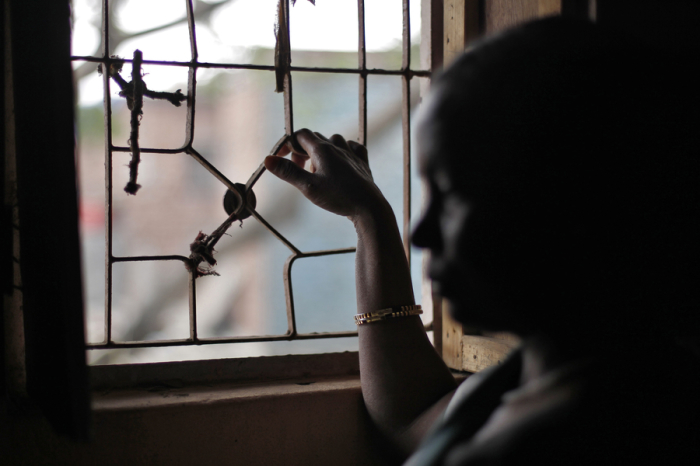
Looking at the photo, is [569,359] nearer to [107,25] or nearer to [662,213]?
[662,213]

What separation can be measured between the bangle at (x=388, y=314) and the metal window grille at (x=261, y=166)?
0.78 ft

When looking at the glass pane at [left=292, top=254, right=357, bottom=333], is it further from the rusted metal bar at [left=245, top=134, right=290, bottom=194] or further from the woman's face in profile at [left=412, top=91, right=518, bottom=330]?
the woman's face in profile at [left=412, top=91, right=518, bottom=330]

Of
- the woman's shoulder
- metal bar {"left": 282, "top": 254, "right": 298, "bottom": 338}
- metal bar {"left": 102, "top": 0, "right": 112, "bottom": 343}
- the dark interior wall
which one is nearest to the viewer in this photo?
the woman's shoulder

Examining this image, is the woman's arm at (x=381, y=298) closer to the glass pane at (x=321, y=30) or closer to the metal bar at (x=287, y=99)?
the metal bar at (x=287, y=99)

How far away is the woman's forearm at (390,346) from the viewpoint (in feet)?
2.70

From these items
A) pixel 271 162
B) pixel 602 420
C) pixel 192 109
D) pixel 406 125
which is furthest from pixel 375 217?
pixel 602 420

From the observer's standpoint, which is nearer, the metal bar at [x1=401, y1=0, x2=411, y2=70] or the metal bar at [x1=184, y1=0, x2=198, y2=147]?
the metal bar at [x1=184, y1=0, x2=198, y2=147]

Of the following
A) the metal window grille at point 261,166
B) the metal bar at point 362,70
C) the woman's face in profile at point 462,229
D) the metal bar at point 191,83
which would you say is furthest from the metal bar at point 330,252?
the woman's face in profile at point 462,229

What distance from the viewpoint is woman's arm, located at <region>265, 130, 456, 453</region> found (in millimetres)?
826

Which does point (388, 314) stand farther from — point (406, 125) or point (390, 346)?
point (406, 125)

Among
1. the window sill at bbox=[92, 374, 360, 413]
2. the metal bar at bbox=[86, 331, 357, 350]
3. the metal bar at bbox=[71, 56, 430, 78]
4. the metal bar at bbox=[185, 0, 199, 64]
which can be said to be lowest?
the window sill at bbox=[92, 374, 360, 413]

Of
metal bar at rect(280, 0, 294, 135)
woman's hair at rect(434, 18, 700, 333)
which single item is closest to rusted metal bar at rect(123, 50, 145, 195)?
metal bar at rect(280, 0, 294, 135)

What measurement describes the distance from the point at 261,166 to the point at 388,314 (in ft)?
1.30

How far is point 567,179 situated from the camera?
15.7 inches
